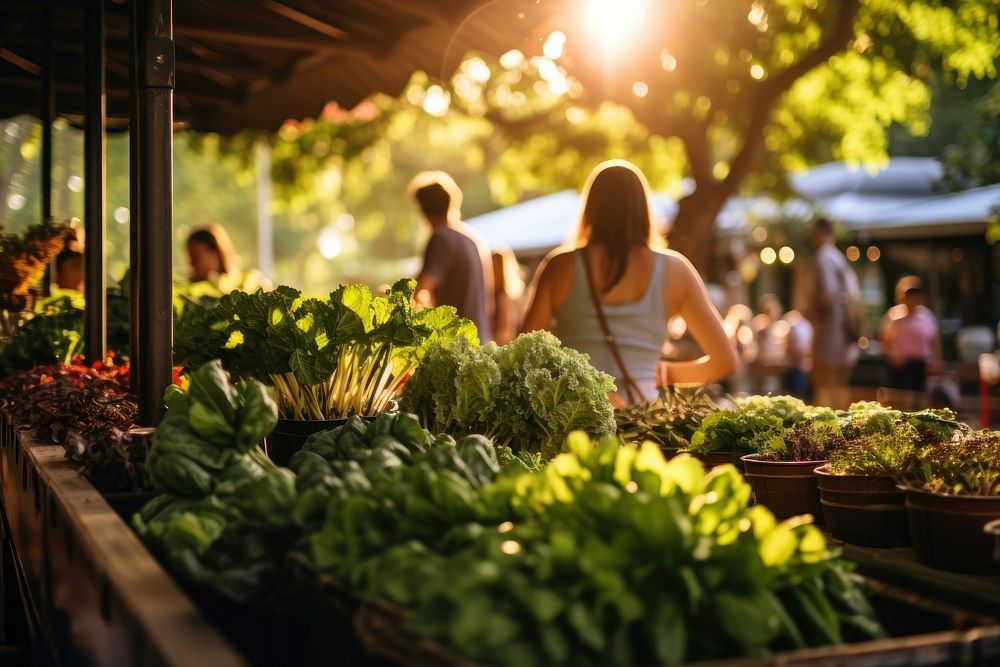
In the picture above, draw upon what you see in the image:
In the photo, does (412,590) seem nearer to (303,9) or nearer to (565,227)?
(303,9)

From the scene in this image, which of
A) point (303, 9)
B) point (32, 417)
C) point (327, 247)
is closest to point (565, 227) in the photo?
point (303, 9)

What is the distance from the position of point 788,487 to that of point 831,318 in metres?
10.2

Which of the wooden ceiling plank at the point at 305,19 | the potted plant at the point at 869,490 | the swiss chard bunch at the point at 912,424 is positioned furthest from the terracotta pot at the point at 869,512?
the wooden ceiling plank at the point at 305,19

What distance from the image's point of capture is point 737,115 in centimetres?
1305

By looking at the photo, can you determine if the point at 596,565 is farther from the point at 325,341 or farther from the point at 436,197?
the point at 436,197

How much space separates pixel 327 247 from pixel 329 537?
200 feet

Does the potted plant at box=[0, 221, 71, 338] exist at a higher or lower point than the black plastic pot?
higher

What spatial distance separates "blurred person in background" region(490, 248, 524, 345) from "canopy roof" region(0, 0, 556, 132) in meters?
3.09

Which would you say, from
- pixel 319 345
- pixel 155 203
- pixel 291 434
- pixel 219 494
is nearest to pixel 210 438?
pixel 219 494

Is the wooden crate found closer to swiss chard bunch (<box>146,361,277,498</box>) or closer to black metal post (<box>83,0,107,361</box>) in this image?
swiss chard bunch (<box>146,361,277,498</box>)

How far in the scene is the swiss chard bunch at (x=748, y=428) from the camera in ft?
9.35

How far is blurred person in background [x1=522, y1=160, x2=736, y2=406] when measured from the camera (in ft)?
15.1

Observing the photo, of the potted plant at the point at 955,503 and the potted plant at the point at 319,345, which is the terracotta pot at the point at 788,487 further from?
the potted plant at the point at 319,345

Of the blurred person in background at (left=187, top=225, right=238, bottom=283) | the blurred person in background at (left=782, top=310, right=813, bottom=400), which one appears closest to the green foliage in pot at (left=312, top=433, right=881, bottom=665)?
the blurred person in background at (left=187, top=225, right=238, bottom=283)
